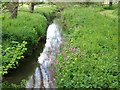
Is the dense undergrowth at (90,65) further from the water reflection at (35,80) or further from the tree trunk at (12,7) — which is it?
the tree trunk at (12,7)

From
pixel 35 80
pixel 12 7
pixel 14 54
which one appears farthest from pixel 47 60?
pixel 14 54

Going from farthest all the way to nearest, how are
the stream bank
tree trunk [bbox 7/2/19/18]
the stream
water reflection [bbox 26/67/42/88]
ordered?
tree trunk [bbox 7/2/19/18]
the stream bank
the stream
water reflection [bbox 26/67/42/88]

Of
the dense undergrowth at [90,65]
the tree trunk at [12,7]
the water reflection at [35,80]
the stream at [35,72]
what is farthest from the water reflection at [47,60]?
the tree trunk at [12,7]

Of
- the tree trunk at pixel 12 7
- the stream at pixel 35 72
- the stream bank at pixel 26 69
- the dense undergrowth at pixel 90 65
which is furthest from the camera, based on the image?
the tree trunk at pixel 12 7

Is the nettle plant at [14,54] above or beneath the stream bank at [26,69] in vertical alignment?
above

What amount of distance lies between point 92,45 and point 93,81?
4.36 m

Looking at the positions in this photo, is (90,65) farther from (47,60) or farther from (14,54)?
(47,60)

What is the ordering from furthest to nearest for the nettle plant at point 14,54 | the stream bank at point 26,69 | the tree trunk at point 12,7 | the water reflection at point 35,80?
the tree trunk at point 12,7 < the stream bank at point 26,69 < the water reflection at point 35,80 < the nettle plant at point 14,54

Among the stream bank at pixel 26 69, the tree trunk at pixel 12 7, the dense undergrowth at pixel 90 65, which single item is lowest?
the stream bank at pixel 26 69

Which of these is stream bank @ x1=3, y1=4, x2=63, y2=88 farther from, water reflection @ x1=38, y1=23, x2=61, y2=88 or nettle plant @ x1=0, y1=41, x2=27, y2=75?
nettle plant @ x1=0, y1=41, x2=27, y2=75

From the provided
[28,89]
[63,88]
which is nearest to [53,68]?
[28,89]

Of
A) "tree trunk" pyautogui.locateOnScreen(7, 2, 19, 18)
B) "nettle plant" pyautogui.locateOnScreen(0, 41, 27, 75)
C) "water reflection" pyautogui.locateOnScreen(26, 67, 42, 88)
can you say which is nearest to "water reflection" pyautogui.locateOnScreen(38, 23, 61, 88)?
"water reflection" pyautogui.locateOnScreen(26, 67, 42, 88)

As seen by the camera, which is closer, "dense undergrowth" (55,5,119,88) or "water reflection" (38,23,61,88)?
"dense undergrowth" (55,5,119,88)

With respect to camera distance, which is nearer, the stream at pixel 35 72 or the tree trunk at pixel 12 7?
the stream at pixel 35 72
